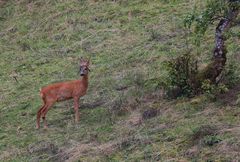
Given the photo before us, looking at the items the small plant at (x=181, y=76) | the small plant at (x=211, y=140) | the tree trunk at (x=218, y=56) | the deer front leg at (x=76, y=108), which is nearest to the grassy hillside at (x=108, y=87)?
the small plant at (x=211, y=140)

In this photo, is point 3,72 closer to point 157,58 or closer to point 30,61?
point 30,61

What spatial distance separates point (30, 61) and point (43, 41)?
176 centimetres

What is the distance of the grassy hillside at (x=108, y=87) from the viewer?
34.1 feet

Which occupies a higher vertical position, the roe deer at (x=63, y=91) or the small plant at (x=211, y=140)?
the roe deer at (x=63, y=91)

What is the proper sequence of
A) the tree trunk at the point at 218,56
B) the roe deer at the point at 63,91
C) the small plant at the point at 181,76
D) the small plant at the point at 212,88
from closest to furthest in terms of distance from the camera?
the small plant at the point at 212,88, the tree trunk at the point at 218,56, the small plant at the point at 181,76, the roe deer at the point at 63,91

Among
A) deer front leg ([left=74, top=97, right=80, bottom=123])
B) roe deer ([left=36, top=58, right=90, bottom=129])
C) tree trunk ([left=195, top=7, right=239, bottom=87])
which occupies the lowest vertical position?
deer front leg ([left=74, top=97, right=80, bottom=123])

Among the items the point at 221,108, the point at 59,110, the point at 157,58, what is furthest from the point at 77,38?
the point at 221,108

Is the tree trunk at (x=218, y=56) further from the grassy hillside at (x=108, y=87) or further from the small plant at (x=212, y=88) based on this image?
the grassy hillside at (x=108, y=87)

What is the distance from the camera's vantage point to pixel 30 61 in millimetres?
18344

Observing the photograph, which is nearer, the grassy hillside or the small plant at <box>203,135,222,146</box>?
the small plant at <box>203,135,222,146</box>

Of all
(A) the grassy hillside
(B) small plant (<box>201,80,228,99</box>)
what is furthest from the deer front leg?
(B) small plant (<box>201,80,228,99</box>)

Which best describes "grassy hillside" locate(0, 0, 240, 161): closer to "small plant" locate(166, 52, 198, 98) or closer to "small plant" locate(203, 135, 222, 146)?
"small plant" locate(203, 135, 222, 146)

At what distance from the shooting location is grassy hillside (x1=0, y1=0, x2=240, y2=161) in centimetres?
1041

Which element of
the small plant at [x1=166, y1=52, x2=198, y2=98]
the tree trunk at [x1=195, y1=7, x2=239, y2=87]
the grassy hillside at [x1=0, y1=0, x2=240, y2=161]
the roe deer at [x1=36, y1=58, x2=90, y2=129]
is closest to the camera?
the grassy hillside at [x1=0, y1=0, x2=240, y2=161]
